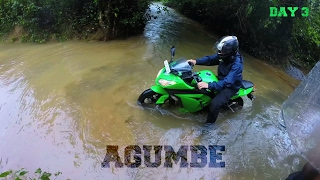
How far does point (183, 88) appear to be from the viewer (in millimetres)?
4535

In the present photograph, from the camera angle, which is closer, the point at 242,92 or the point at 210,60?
the point at 242,92

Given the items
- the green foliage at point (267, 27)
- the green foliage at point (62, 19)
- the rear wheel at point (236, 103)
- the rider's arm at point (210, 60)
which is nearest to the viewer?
the rider's arm at point (210, 60)

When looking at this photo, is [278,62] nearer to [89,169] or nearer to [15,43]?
[89,169]

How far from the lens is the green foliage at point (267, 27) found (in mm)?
8359

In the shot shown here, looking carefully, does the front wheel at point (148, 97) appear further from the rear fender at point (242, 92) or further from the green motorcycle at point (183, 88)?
the rear fender at point (242, 92)

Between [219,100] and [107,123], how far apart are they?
6.07ft

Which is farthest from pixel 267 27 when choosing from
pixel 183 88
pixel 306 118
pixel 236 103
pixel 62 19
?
pixel 306 118

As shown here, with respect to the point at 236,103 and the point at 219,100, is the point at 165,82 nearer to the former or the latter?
the point at 219,100

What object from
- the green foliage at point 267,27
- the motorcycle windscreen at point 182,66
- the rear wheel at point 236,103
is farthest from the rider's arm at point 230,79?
the green foliage at point 267,27

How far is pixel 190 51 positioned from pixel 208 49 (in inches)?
31.5

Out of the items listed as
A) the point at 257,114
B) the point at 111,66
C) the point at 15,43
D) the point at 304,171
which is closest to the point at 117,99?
the point at 111,66

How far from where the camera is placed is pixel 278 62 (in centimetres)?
967

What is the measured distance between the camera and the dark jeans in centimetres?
446

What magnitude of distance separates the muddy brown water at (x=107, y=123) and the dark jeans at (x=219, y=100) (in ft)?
1.03
